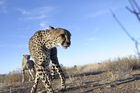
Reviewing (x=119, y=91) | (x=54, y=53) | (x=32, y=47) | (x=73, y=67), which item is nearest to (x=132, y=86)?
(x=119, y=91)

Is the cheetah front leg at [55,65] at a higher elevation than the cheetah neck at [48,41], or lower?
lower

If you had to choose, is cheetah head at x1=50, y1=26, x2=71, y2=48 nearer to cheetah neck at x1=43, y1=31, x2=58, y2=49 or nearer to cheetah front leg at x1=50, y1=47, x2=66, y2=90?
cheetah neck at x1=43, y1=31, x2=58, y2=49

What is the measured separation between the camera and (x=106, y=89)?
33.1 feet

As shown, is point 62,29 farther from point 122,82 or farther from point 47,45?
point 122,82

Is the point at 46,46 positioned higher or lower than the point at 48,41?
lower

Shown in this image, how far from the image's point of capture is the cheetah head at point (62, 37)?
9.57 m

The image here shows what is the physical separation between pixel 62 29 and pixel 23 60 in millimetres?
9768

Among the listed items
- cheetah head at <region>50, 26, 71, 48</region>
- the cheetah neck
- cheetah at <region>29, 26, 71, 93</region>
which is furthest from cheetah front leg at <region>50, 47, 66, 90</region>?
cheetah head at <region>50, 26, 71, 48</region>

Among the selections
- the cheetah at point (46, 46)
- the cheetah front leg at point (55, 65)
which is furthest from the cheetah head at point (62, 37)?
the cheetah front leg at point (55, 65)

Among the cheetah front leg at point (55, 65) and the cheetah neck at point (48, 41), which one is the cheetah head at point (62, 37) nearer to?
the cheetah neck at point (48, 41)

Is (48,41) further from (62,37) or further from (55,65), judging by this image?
(55,65)

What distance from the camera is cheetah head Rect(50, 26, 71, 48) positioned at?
957 cm

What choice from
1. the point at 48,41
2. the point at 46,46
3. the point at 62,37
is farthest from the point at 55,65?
the point at 62,37

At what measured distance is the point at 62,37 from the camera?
965 centimetres
